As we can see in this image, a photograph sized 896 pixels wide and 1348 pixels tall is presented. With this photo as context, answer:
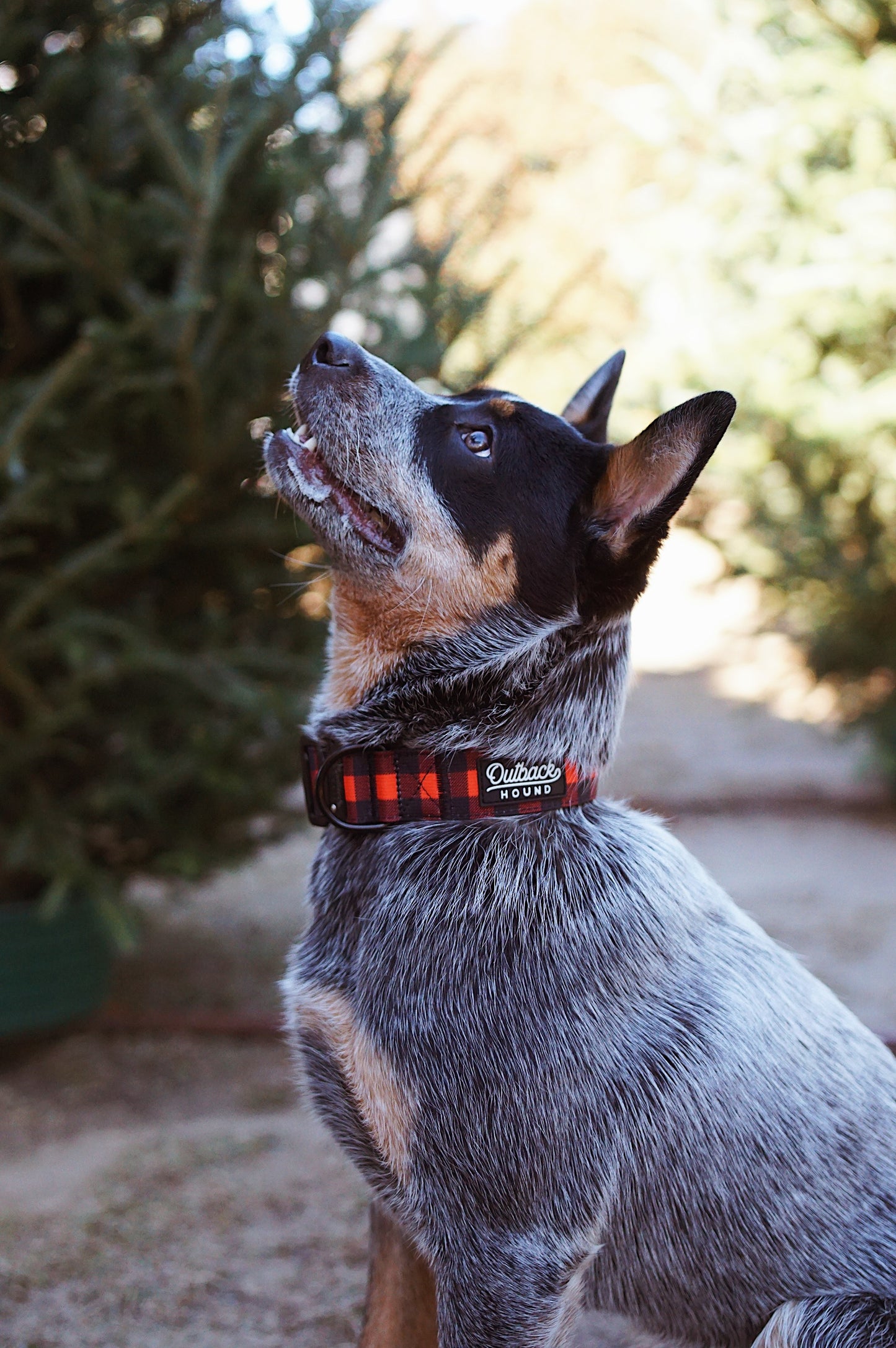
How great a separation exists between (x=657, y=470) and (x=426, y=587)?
0.44 m

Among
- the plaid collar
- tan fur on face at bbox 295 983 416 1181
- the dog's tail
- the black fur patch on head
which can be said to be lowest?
the dog's tail

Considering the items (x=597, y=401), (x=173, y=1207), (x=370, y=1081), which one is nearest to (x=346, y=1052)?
(x=370, y=1081)

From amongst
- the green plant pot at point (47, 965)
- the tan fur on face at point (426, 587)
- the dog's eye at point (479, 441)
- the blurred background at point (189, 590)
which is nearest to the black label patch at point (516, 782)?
the tan fur on face at point (426, 587)

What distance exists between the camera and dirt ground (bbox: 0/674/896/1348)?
2574mm

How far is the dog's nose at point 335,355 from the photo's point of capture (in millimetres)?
2008

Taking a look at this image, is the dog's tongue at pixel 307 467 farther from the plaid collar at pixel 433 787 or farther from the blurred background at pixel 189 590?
the blurred background at pixel 189 590

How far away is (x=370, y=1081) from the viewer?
66.6 inches

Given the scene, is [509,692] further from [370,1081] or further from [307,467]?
[370,1081]

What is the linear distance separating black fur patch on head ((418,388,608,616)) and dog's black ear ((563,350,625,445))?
0.75 ft

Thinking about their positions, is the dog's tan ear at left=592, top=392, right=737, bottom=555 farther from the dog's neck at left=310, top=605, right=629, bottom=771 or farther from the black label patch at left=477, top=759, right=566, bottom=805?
the black label patch at left=477, top=759, right=566, bottom=805

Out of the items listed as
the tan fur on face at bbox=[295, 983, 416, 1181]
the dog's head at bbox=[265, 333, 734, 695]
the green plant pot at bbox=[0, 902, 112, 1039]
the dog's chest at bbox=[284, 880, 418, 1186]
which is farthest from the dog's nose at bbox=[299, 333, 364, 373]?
the green plant pot at bbox=[0, 902, 112, 1039]

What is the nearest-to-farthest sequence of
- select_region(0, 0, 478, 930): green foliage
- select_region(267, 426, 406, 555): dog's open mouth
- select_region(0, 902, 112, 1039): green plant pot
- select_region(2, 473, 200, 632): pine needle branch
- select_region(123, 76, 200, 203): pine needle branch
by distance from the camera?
select_region(267, 426, 406, 555): dog's open mouth → select_region(123, 76, 200, 203): pine needle branch → select_region(2, 473, 200, 632): pine needle branch → select_region(0, 0, 478, 930): green foliage → select_region(0, 902, 112, 1039): green plant pot

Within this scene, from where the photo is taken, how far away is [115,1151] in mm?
3312

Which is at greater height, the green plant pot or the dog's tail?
the dog's tail
